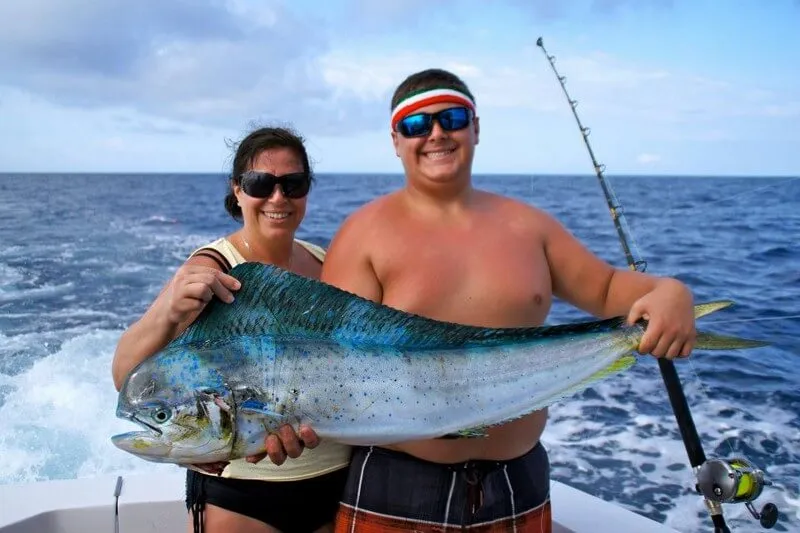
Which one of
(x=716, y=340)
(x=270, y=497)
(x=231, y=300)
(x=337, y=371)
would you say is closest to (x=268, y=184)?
(x=231, y=300)

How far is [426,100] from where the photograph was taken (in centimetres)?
219

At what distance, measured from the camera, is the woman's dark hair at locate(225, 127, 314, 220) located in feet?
8.19

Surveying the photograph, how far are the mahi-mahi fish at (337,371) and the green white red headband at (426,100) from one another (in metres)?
0.61

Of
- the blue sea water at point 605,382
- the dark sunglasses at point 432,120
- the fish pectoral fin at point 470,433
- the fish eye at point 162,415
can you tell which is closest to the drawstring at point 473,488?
the fish pectoral fin at point 470,433

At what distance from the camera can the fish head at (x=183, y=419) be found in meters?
1.80

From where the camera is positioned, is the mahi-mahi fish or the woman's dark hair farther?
the woman's dark hair

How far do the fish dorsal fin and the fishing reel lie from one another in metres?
1.05

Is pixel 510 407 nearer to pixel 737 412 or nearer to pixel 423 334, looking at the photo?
pixel 423 334

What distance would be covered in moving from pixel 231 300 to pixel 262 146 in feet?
2.39

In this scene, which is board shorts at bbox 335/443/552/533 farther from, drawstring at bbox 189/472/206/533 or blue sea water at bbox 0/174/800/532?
blue sea water at bbox 0/174/800/532

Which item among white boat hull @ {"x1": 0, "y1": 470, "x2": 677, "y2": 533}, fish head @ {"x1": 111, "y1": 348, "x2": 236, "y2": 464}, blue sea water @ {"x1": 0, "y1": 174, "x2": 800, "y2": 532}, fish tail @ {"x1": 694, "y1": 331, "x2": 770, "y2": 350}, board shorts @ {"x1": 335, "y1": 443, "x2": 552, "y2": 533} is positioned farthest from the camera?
blue sea water @ {"x1": 0, "y1": 174, "x2": 800, "y2": 532}

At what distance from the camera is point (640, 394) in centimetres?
717

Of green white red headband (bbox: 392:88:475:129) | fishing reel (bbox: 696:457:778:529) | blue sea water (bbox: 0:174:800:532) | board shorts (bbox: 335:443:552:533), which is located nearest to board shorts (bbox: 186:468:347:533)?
board shorts (bbox: 335:443:552:533)

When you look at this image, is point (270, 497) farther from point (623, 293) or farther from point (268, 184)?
point (623, 293)
